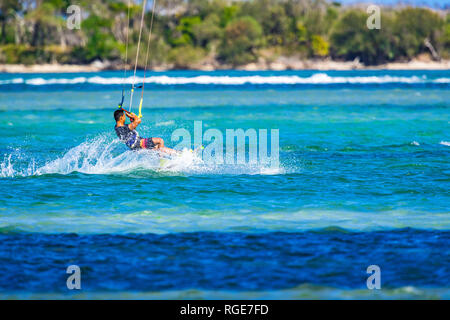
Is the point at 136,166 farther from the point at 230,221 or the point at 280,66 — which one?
the point at 280,66

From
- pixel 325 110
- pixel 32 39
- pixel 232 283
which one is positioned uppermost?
pixel 32 39

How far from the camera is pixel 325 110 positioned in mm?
37781

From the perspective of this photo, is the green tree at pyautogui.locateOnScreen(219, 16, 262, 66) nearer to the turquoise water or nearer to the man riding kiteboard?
the turquoise water

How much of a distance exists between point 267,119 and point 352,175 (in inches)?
692

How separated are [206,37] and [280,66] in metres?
16.8

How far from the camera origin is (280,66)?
13538cm

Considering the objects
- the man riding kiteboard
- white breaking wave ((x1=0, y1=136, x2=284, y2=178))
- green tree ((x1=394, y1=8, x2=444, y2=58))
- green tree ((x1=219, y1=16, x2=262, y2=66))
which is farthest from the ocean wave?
green tree ((x1=394, y1=8, x2=444, y2=58))

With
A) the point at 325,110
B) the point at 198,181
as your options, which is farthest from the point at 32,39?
→ the point at 198,181

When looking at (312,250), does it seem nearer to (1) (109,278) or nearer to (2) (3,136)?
(1) (109,278)

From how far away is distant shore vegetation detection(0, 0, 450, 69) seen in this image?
431 feet

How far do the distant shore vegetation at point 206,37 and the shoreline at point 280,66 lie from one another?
3.93 ft

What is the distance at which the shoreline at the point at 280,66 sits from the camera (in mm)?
128375

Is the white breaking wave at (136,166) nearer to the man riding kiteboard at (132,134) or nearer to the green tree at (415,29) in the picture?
the man riding kiteboard at (132,134)

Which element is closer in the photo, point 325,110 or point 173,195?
point 173,195
